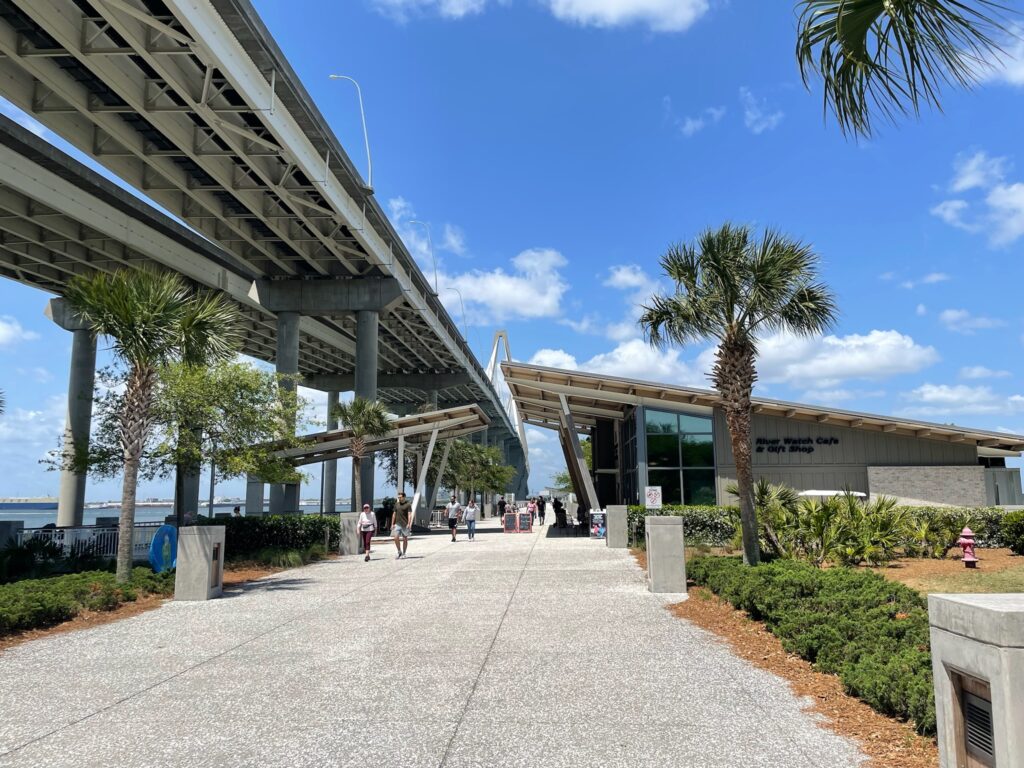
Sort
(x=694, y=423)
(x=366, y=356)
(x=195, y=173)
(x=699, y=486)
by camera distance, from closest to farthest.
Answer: (x=195, y=173) < (x=699, y=486) < (x=694, y=423) < (x=366, y=356)

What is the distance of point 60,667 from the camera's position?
776 cm

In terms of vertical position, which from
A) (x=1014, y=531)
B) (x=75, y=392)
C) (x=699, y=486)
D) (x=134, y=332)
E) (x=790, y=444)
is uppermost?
(x=75, y=392)

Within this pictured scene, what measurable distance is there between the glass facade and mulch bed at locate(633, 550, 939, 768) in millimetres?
15969

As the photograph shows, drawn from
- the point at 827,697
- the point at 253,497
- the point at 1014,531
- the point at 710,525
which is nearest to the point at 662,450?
the point at 710,525

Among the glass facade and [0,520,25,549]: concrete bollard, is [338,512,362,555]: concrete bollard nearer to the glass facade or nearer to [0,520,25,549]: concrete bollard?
[0,520,25,549]: concrete bollard

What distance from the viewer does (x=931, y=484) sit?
2516 centimetres

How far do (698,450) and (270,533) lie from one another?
14.5m

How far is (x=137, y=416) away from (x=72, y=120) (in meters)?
11.5

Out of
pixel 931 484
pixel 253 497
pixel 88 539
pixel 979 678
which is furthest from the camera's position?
pixel 253 497

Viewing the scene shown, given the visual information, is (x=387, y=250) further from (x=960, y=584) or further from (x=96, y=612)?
(x=960, y=584)

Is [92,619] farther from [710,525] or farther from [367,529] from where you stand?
[710,525]

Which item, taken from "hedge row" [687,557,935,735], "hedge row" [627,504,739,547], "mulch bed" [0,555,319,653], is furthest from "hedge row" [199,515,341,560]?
"hedge row" [687,557,935,735]

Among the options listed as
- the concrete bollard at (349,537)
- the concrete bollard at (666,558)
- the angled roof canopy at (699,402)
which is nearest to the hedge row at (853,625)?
the concrete bollard at (666,558)

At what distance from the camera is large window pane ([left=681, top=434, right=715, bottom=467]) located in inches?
1038
